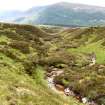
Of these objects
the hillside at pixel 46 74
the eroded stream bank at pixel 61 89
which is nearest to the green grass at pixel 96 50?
the hillside at pixel 46 74

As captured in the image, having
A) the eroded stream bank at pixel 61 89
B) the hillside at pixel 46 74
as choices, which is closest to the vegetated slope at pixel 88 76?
the hillside at pixel 46 74

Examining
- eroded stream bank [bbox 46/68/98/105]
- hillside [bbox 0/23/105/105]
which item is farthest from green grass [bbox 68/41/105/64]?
eroded stream bank [bbox 46/68/98/105]

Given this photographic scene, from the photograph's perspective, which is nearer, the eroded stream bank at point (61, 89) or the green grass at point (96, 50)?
the eroded stream bank at point (61, 89)

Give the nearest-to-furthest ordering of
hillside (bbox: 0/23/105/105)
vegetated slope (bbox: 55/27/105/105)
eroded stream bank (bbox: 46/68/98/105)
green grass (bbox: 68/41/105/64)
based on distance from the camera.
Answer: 1. hillside (bbox: 0/23/105/105)
2. eroded stream bank (bbox: 46/68/98/105)
3. vegetated slope (bbox: 55/27/105/105)
4. green grass (bbox: 68/41/105/64)

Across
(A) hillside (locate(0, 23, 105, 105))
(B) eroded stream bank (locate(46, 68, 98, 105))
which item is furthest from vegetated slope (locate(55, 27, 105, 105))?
(B) eroded stream bank (locate(46, 68, 98, 105))

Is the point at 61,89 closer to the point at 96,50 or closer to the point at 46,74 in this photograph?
the point at 46,74

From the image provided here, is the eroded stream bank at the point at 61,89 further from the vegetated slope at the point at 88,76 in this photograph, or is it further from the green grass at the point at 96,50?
the green grass at the point at 96,50

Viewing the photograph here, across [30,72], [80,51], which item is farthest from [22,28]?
[30,72]

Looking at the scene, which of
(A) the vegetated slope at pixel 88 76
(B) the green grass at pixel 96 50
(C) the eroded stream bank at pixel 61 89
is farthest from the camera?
(B) the green grass at pixel 96 50

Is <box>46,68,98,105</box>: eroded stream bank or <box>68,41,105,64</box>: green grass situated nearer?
<box>46,68,98,105</box>: eroded stream bank

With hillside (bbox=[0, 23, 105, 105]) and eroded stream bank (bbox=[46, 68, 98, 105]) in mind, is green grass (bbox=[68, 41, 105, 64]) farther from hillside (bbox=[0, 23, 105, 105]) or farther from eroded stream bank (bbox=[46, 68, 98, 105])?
eroded stream bank (bbox=[46, 68, 98, 105])

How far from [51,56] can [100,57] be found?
909 cm

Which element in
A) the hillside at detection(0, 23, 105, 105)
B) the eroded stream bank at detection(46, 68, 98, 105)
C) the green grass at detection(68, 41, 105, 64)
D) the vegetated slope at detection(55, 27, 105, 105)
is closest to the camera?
the hillside at detection(0, 23, 105, 105)

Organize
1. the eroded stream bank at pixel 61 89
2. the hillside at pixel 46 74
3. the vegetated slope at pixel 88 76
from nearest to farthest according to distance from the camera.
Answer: the hillside at pixel 46 74 → the eroded stream bank at pixel 61 89 → the vegetated slope at pixel 88 76
